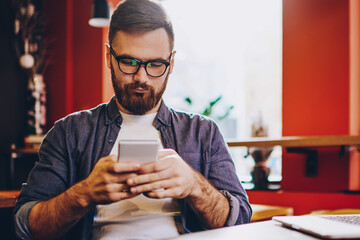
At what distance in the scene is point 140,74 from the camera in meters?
1.40

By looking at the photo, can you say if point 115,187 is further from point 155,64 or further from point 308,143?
point 308,143

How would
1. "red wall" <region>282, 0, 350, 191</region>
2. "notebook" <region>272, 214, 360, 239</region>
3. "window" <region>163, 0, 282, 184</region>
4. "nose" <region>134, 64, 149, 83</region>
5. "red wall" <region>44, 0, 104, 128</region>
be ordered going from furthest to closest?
1. "window" <region>163, 0, 282, 184</region>
2. "red wall" <region>44, 0, 104, 128</region>
3. "red wall" <region>282, 0, 350, 191</region>
4. "nose" <region>134, 64, 149, 83</region>
5. "notebook" <region>272, 214, 360, 239</region>

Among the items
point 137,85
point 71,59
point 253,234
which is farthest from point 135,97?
point 71,59

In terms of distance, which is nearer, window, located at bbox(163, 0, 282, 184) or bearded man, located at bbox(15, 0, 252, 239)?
bearded man, located at bbox(15, 0, 252, 239)

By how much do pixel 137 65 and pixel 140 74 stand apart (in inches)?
1.5

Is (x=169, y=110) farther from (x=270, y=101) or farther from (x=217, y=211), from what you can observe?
(x=270, y=101)

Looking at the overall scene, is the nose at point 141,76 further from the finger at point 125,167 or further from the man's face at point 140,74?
the finger at point 125,167

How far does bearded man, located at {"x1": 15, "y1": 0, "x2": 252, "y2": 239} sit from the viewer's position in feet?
4.14

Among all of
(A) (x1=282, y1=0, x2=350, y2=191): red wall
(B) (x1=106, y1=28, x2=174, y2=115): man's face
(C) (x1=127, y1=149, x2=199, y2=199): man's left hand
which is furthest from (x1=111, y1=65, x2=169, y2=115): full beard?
(A) (x1=282, y1=0, x2=350, y2=191): red wall

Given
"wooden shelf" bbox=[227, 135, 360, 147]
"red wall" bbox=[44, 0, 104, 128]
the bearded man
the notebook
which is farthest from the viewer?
"red wall" bbox=[44, 0, 104, 128]

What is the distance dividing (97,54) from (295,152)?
8.32ft

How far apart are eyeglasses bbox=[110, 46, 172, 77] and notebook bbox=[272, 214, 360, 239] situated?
0.67 meters

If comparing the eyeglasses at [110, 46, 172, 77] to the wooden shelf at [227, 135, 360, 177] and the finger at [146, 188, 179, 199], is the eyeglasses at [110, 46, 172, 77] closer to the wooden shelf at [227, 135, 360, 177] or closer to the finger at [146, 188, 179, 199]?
the finger at [146, 188, 179, 199]

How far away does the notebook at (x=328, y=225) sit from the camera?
33.3 inches
